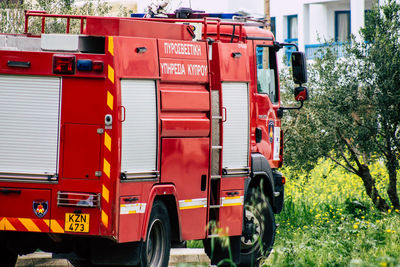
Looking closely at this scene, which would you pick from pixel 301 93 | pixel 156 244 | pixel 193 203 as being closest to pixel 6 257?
pixel 156 244

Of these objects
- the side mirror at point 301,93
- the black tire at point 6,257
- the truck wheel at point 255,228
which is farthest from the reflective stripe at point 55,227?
the side mirror at point 301,93

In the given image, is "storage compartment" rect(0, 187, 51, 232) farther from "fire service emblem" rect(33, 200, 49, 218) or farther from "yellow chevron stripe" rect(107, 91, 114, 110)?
"yellow chevron stripe" rect(107, 91, 114, 110)

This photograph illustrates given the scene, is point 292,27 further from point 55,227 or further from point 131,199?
point 55,227

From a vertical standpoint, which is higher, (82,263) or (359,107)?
(359,107)

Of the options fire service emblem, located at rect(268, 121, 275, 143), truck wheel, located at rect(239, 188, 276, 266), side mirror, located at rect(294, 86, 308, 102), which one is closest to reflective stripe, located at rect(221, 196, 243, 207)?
truck wheel, located at rect(239, 188, 276, 266)

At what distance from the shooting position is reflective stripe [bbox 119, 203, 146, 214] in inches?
345

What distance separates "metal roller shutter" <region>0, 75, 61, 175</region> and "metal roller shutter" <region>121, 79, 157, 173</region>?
2.22ft

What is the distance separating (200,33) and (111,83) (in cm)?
246

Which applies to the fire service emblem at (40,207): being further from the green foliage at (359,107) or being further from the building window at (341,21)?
the building window at (341,21)

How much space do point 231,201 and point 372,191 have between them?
6.05 meters

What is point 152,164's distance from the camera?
9266mm

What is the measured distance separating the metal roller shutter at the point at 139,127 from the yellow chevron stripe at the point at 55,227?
32.3 inches

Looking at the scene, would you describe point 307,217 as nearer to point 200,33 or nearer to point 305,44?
point 200,33

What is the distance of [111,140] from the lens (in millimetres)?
8688
